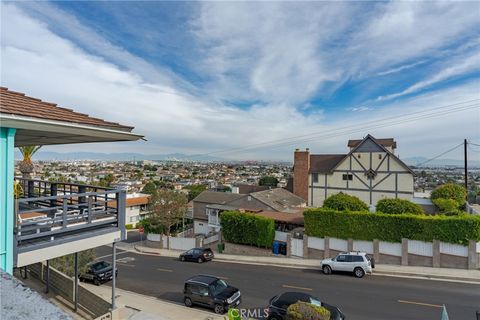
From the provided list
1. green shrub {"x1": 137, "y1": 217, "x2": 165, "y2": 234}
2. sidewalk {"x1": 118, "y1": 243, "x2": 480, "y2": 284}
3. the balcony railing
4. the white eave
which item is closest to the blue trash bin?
sidewalk {"x1": 118, "y1": 243, "x2": 480, "y2": 284}

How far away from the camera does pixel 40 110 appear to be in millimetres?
6461

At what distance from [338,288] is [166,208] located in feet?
78.6

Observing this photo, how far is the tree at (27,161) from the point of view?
18.2 metres

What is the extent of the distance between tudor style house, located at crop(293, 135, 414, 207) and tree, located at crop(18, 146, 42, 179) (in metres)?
30.6

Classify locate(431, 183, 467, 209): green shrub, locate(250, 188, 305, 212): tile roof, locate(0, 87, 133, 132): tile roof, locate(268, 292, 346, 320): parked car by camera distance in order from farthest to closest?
locate(250, 188, 305, 212): tile roof < locate(431, 183, 467, 209): green shrub < locate(268, 292, 346, 320): parked car < locate(0, 87, 133, 132): tile roof

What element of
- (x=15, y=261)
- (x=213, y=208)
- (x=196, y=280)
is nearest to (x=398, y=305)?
(x=196, y=280)

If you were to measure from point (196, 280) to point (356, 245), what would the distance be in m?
13.3

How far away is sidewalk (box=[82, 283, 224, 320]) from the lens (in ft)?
44.2

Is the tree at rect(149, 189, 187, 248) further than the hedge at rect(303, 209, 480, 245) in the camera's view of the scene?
Yes

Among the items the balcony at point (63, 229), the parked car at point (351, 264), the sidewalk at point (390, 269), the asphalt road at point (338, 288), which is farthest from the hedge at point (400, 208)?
the balcony at point (63, 229)

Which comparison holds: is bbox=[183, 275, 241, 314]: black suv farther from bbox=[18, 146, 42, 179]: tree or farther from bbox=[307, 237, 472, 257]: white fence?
bbox=[18, 146, 42, 179]: tree

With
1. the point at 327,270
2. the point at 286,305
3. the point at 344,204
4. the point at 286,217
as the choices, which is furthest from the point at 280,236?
the point at 286,305

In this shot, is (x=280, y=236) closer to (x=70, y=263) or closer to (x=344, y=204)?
(x=344, y=204)

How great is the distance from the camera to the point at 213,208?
1443 inches
